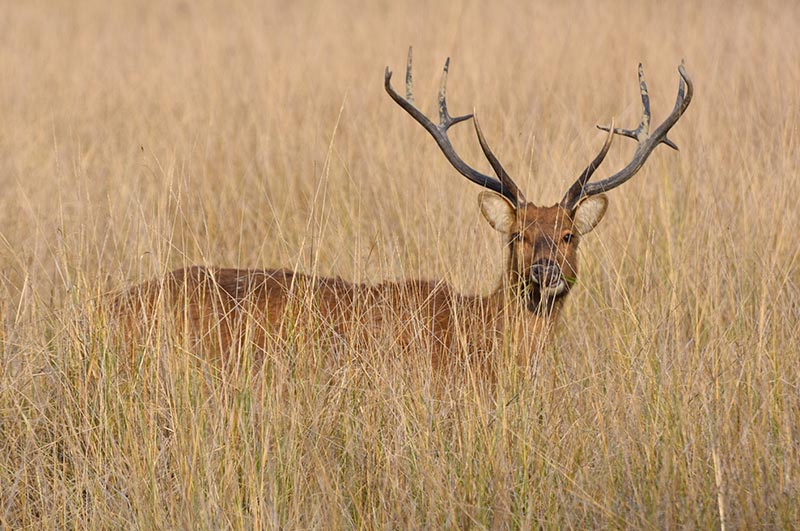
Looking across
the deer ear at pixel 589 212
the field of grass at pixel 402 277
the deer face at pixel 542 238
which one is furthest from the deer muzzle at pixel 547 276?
the deer ear at pixel 589 212

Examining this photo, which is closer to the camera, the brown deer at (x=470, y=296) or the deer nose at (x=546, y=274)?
the brown deer at (x=470, y=296)

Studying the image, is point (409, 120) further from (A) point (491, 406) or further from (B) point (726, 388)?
(B) point (726, 388)

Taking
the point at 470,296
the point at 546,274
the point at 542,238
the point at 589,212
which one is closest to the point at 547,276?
the point at 546,274

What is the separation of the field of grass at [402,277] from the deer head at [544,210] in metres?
0.17

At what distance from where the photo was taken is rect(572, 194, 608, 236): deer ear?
491 centimetres

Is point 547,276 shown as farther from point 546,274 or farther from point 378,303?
point 378,303

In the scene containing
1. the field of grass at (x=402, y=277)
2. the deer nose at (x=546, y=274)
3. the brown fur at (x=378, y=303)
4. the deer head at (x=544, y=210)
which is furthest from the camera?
the deer head at (x=544, y=210)

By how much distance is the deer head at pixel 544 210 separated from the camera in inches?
185

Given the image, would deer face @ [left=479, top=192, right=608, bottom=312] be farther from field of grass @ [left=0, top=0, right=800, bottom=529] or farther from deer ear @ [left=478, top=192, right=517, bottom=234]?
field of grass @ [left=0, top=0, right=800, bottom=529]

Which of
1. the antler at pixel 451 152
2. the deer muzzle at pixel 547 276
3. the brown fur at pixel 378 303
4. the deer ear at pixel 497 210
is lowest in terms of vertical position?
the brown fur at pixel 378 303

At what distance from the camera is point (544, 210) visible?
4918 millimetres

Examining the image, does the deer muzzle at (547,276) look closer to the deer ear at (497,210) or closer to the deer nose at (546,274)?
the deer nose at (546,274)

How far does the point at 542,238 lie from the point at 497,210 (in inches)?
12.7

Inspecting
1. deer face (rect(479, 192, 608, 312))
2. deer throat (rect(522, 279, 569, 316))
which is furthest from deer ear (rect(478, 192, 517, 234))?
deer throat (rect(522, 279, 569, 316))
